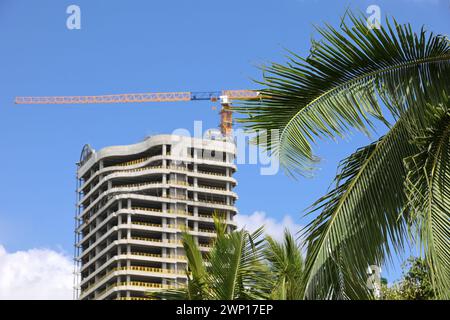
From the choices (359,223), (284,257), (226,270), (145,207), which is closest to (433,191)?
(359,223)

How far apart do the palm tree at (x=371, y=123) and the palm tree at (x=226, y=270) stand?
145 centimetres

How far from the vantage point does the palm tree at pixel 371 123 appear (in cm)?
815

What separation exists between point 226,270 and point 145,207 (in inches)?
5525

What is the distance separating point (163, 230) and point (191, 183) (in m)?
11.7

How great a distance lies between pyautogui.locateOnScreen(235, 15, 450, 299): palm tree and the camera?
8148 millimetres

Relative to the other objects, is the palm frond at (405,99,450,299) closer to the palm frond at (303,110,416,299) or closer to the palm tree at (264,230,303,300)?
the palm frond at (303,110,416,299)

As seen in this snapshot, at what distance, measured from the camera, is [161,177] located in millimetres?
149875

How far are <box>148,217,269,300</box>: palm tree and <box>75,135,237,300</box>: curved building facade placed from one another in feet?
424

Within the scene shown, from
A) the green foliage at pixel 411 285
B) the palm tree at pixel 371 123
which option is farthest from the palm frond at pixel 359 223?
the green foliage at pixel 411 285

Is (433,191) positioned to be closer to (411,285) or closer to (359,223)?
(359,223)

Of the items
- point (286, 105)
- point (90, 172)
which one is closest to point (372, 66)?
point (286, 105)

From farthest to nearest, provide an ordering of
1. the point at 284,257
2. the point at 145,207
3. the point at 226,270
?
the point at 145,207
the point at 284,257
the point at 226,270

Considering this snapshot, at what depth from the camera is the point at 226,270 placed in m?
9.64
